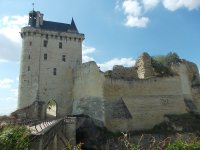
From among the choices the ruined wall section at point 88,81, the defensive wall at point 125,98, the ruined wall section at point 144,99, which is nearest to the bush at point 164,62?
the ruined wall section at point 144,99

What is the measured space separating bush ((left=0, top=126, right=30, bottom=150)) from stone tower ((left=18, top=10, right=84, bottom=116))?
A: 26.6 m

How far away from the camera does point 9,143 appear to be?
977 centimetres

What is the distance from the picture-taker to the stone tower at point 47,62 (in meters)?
36.8

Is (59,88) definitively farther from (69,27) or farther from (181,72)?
(181,72)

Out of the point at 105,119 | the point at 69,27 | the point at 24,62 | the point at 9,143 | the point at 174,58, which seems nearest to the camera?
the point at 9,143

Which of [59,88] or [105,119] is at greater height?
[59,88]

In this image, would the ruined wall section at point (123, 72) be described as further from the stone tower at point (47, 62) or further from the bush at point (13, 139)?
Result: the bush at point (13, 139)

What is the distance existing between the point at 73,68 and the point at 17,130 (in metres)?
28.7

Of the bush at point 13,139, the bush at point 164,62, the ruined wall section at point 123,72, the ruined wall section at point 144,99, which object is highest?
the bush at point 164,62

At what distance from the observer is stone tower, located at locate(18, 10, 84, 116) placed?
121 feet

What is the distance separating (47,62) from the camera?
1500 inches

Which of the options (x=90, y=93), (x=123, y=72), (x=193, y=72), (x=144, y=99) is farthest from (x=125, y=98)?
(x=193, y=72)

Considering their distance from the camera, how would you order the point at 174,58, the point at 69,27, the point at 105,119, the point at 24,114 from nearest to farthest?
the point at 105,119 → the point at 24,114 → the point at 69,27 → the point at 174,58

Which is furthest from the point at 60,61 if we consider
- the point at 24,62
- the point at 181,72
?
the point at 181,72
